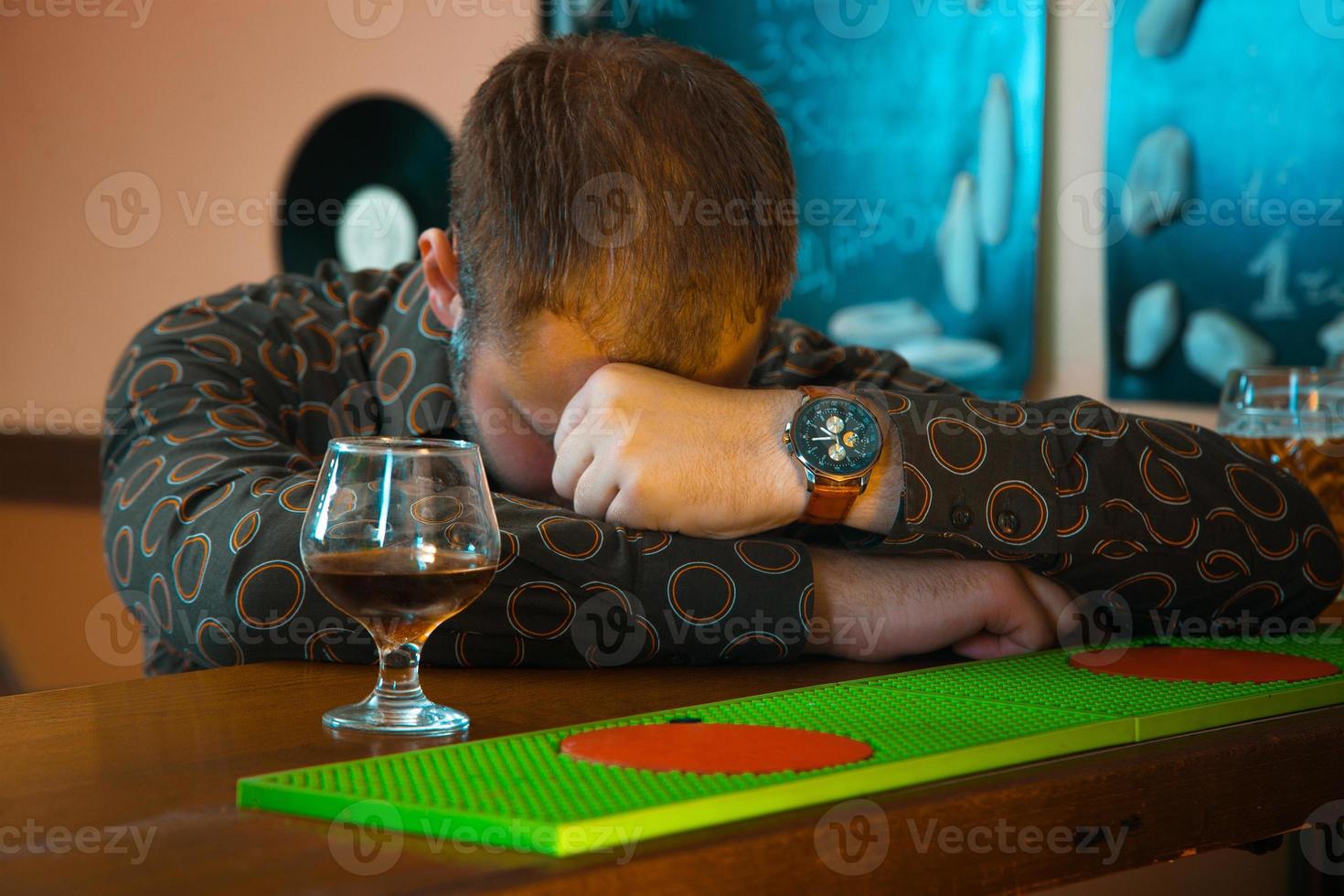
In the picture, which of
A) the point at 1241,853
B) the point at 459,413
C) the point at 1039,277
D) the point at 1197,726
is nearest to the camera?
the point at 1197,726

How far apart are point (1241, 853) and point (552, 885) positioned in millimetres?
940

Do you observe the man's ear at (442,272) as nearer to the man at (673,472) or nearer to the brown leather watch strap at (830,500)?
the man at (673,472)

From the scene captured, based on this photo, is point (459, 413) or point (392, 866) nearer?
point (392, 866)

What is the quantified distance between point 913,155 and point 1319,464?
1.21 metres

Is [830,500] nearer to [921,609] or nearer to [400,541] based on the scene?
[921,609]

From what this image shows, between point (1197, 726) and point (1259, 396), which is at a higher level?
point (1259, 396)

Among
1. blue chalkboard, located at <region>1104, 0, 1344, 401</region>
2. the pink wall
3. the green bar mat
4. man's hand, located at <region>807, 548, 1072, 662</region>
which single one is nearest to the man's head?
man's hand, located at <region>807, 548, 1072, 662</region>

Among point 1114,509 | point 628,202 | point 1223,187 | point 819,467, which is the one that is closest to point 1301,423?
point 1114,509

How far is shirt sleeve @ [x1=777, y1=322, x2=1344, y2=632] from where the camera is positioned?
1063 millimetres

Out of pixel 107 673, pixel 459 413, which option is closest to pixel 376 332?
pixel 459 413

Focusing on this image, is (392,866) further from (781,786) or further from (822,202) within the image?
(822,202)

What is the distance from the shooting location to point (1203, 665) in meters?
0.97

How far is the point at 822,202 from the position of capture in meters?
2.58

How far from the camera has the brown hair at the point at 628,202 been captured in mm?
1154
